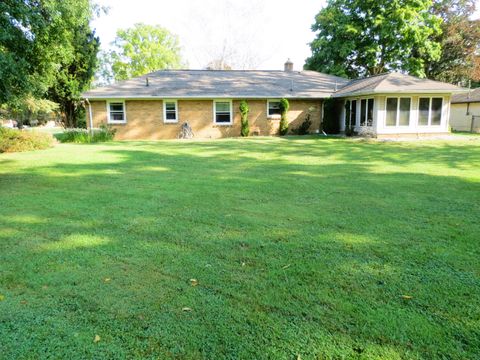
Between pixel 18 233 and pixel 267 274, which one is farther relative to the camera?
pixel 18 233

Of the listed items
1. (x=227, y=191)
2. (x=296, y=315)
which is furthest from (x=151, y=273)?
(x=227, y=191)

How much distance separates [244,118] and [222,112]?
1357mm

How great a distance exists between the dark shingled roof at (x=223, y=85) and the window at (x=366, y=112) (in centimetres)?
274

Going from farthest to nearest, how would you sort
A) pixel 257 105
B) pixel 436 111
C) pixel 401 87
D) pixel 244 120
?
1. pixel 257 105
2. pixel 244 120
3. pixel 436 111
4. pixel 401 87

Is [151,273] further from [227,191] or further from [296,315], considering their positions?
[227,191]

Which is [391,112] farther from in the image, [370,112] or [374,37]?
[374,37]

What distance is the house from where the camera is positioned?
61.9 feet

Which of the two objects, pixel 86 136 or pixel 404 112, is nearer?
pixel 86 136

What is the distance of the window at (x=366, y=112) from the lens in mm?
19219

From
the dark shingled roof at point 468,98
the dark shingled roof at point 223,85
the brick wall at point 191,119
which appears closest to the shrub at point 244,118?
the brick wall at point 191,119

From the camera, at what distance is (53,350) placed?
2.31m

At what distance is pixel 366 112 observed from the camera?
19.6 m

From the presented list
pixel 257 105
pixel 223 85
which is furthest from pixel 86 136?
pixel 257 105

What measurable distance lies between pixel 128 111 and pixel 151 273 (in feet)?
61.2
